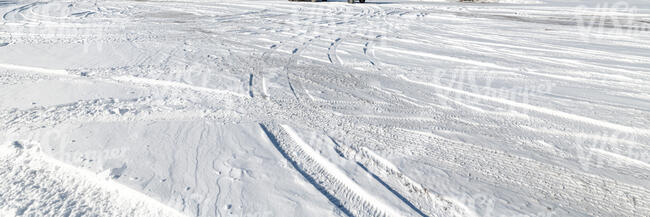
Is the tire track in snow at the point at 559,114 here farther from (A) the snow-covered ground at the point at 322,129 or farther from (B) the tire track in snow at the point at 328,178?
(B) the tire track in snow at the point at 328,178

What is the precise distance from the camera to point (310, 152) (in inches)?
131

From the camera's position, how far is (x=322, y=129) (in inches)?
149

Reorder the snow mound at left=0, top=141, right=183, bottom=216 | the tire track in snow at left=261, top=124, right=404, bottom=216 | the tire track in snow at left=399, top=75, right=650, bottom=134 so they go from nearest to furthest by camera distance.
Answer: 1. the snow mound at left=0, top=141, right=183, bottom=216
2. the tire track in snow at left=261, top=124, right=404, bottom=216
3. the tire track in snow at left=399, top=75, right=650, bottom=134

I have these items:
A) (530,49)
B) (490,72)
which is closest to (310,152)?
(490,72)

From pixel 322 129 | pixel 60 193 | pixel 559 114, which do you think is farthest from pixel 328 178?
pixel 559 114

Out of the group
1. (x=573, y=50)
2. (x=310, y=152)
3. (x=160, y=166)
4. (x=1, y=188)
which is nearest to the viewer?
(x=1, y=188)

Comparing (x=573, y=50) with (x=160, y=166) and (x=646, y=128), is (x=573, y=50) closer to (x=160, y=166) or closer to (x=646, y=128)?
(x=646, y=128)

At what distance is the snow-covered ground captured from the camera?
8.77 ft

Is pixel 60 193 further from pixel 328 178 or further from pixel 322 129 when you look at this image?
pixel 322 129

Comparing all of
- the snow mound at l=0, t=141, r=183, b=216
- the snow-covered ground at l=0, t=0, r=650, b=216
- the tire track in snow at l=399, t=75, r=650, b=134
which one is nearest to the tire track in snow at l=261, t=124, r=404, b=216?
the snow-covered ground at l=0, t=0, r=650, b=216

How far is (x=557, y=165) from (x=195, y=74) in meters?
4.56

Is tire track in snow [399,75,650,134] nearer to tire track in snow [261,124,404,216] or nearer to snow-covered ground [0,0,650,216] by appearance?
snow-covered ground [0,0,650,216]

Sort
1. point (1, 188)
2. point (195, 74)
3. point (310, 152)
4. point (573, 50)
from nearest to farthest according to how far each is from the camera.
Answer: point (1, 188) < point (310, 152) < point (195, 74) < point (573, 50)

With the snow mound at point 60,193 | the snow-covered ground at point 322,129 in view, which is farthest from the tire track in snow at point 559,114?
the snow mound at point 60,193
